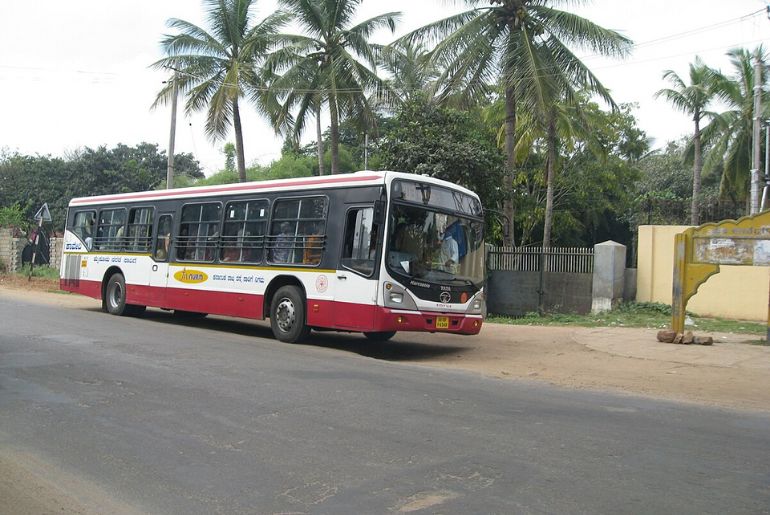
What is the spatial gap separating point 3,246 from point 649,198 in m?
32.9

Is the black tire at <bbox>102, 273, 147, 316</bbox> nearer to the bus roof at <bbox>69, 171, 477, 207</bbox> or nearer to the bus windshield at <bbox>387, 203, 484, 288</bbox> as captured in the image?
the bus roof at <bbox>69, 171, 477, 207</bbox>

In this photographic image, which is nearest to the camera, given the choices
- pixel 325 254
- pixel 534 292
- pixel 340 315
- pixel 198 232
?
pixel 340 315

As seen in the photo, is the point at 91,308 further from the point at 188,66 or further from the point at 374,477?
the point at 374,477

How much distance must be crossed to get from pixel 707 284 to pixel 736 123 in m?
18.8

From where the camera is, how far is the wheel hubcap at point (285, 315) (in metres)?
12.7

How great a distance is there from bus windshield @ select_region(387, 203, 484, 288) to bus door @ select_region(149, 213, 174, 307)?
261 inches

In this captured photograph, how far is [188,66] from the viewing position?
2527cm

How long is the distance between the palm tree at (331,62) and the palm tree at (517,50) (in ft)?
9.11

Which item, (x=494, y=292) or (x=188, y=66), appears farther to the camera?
(x=188, y=66)

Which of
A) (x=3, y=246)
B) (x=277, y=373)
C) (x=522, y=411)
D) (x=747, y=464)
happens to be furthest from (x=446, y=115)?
(x=3, y=246)

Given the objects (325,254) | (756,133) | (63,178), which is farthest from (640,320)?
(63,178)

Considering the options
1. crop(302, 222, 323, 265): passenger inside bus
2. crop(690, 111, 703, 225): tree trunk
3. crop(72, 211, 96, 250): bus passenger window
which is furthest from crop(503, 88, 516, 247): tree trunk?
crop(690, 111, 703, 225): tree trunk

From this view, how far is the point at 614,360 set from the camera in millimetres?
11609

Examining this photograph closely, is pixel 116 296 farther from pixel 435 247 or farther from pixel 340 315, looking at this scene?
pixel 435 247
